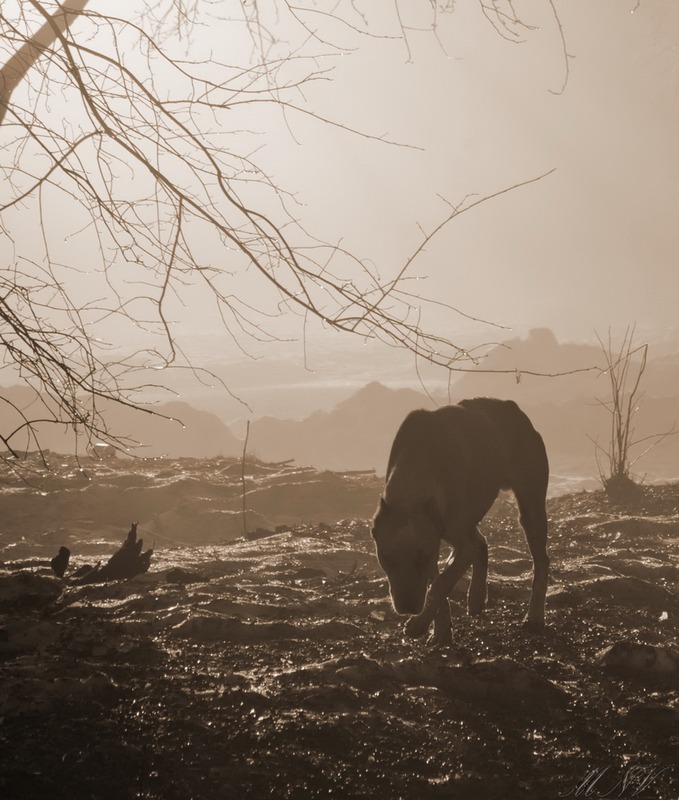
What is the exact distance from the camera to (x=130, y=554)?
5754 millimetres

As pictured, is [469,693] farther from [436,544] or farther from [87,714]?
[87,714]

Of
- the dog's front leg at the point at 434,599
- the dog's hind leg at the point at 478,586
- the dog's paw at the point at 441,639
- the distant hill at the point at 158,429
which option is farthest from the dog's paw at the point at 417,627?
the distant hill at the point at 158,429

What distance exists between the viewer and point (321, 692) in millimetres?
3648

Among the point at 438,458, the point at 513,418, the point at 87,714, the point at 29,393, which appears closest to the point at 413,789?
the point at 87,714

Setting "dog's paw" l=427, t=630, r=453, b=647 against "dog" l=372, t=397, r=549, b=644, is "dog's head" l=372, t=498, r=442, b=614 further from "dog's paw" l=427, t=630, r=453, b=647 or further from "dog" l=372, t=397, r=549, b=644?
"dog's paw" l=427, t=630, r=453, b=647

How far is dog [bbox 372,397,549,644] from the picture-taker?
15.0ft

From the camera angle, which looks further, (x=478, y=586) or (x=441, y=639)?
(x=478, y=586)

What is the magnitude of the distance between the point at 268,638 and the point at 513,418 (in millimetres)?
2281

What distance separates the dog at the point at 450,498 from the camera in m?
4.56

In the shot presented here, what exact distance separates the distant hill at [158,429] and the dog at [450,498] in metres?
18.6

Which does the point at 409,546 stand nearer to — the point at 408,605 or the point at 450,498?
the point at 408,605
